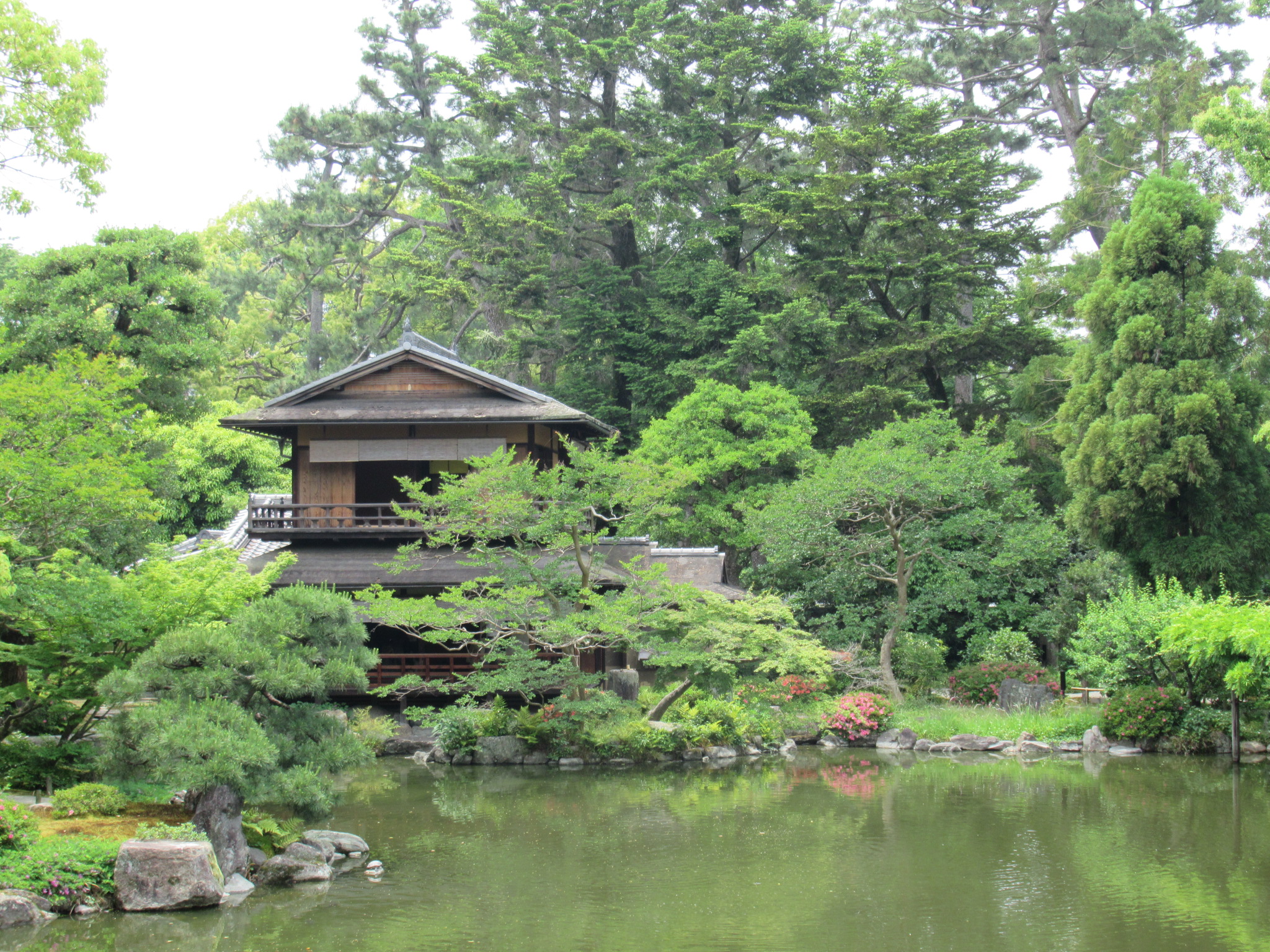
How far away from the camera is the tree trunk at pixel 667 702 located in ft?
56.7

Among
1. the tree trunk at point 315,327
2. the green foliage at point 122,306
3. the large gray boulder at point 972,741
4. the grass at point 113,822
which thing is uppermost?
the tree trunk at point 315,327

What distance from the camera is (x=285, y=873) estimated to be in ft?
32.9

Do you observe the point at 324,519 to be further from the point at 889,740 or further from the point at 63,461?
the point at 889,740

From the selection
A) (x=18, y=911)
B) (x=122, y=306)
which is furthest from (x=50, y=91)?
(x=18, y=911)

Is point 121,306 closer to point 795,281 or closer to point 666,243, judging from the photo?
point 795,281

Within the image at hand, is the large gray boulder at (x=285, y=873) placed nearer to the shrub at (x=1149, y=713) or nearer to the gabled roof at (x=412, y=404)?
the gabled roof at (x=412, y=404)

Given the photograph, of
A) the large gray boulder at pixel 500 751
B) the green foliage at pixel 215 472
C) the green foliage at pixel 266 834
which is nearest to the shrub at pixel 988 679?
the large gray boulder at pixel 500 751

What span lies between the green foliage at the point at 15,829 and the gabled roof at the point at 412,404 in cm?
1187

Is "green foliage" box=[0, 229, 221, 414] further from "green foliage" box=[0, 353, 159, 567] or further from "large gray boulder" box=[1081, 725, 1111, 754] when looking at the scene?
"large gray boulder" box=[1081, 725, 1111, 754]

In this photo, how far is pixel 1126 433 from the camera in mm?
18828

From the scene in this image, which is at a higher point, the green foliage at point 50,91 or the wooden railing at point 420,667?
the green foliage at point 50,91

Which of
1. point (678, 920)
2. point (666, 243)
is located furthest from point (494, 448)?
point (666, 243)

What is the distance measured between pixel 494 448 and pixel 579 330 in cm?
1039

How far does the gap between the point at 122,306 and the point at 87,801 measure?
11.1 meters
